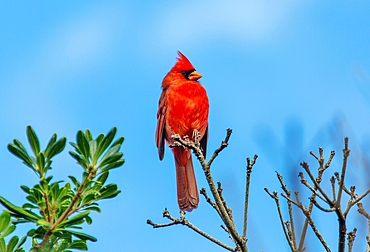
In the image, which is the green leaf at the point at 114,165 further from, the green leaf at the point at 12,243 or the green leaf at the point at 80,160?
the green leaf at the point at 12,243

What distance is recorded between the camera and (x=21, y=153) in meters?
0.99

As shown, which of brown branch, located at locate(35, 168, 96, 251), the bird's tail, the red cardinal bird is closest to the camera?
brown branch, located at locate(35, 168, 96, 251)

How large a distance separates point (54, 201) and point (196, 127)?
13.8 ft

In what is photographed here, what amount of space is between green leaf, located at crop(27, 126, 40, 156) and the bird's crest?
16.7ft

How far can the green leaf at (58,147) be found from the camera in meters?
1.02

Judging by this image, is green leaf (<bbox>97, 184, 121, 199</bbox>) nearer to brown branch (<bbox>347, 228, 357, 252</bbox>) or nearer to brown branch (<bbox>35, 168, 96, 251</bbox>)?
brown branch (<bbox>35, 168, 96, 251</bbox>)

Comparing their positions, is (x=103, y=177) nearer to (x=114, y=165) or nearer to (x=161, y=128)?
(x=114, y=165)

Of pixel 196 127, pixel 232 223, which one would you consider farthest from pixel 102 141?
pixel 196 127

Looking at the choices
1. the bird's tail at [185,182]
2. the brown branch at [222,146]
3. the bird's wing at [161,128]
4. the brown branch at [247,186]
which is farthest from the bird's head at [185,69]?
the brown branch at [247,186]

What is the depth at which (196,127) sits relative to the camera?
17.3 ft

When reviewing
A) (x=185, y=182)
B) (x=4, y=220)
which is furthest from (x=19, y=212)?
(x=185, y=182)

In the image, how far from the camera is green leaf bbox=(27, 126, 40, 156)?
1000mm

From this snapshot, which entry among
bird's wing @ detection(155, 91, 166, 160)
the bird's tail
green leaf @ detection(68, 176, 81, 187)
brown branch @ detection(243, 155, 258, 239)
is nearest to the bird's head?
bird's wing @ detection(155, 91, 166, 160)

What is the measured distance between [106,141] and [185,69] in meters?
5.04
